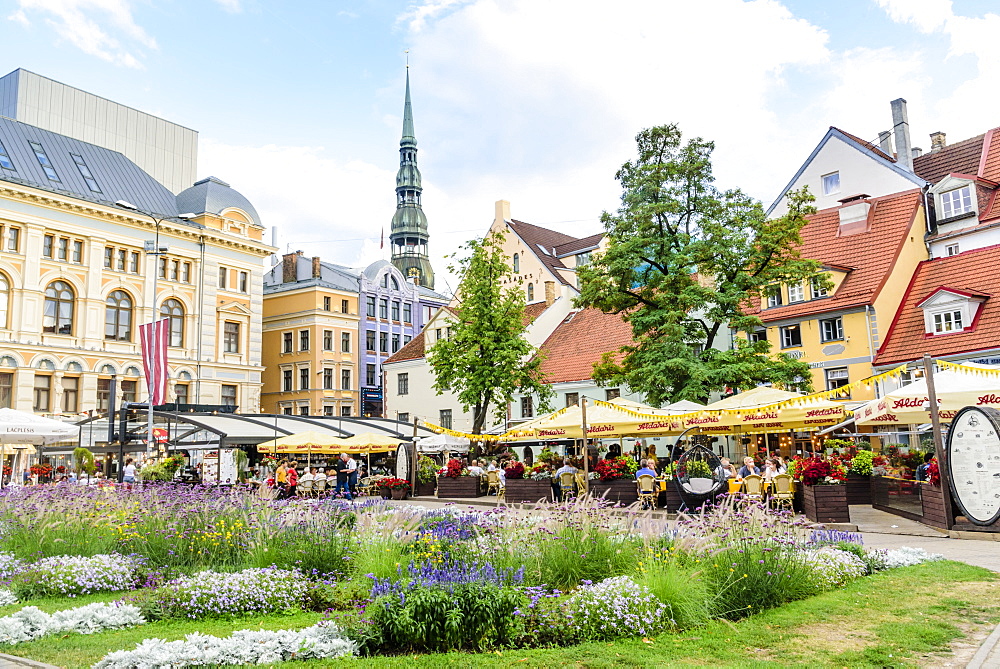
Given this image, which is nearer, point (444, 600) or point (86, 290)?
point (444, 600)

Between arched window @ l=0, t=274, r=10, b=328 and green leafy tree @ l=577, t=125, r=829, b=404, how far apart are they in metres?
35.3

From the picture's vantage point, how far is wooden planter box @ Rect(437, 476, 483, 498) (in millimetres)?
28375

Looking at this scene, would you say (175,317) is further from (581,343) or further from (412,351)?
(581,343)

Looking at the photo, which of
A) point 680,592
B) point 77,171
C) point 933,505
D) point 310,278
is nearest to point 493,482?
point 933,505

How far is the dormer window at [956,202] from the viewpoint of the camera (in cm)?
3634

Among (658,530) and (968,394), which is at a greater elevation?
(968,394)

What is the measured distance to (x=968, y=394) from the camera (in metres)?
15.6

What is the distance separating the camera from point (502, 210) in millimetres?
63594

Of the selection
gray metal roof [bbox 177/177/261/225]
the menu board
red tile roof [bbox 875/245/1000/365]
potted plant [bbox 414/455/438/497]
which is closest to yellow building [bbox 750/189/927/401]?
red tile roof [bbox 875/245/1000/365]

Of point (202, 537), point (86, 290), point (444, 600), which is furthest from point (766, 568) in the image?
point (86, 290)

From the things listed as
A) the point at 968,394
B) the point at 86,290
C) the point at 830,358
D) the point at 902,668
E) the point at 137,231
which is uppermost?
the point at 137,231

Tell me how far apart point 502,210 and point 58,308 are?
30843 millimetres

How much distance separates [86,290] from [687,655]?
51790mm

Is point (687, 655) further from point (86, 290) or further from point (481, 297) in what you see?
point (86, 290)
